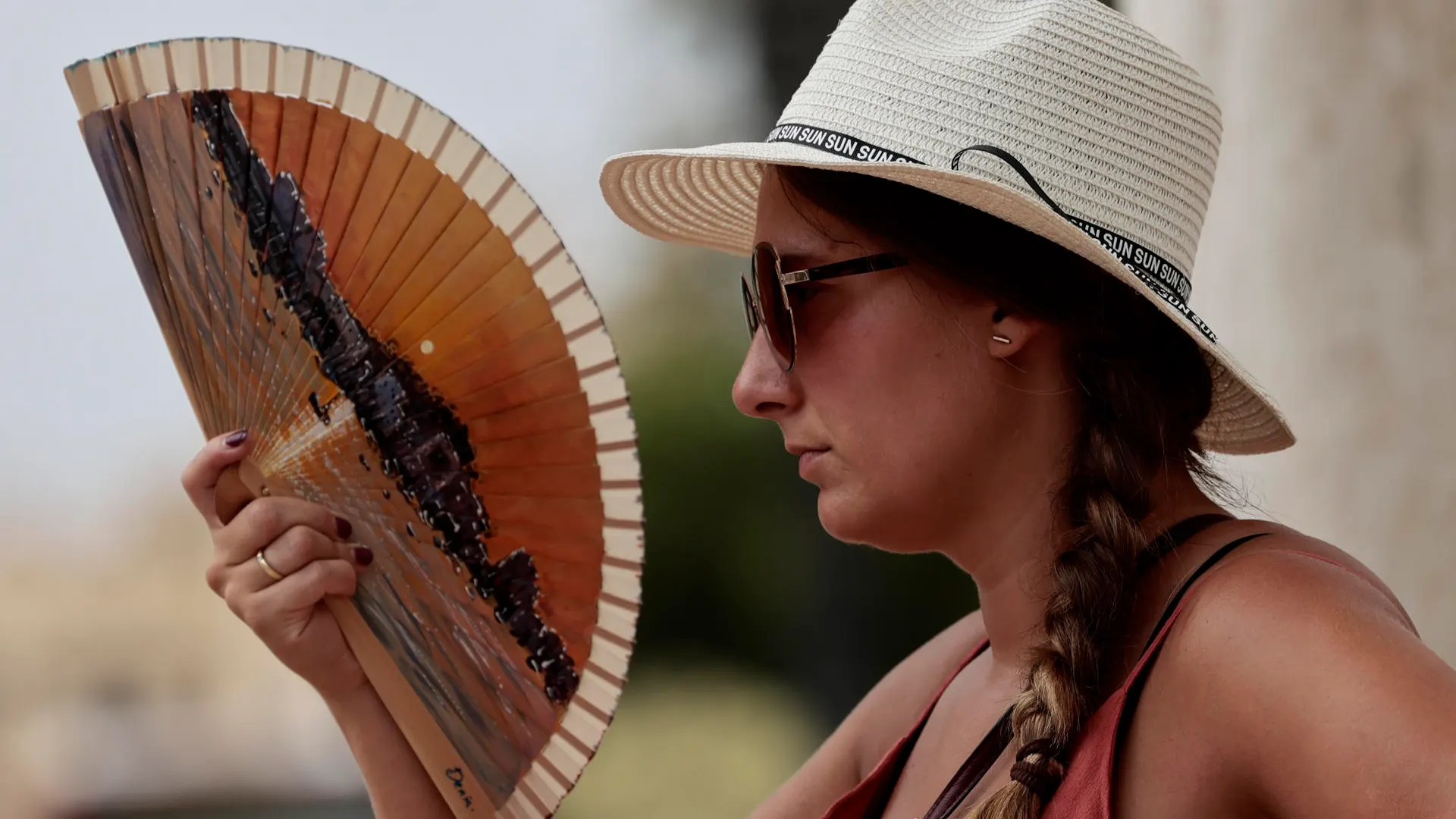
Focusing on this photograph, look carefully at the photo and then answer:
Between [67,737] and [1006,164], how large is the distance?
314 inches

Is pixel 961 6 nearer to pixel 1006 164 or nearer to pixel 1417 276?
pixel 1006 164

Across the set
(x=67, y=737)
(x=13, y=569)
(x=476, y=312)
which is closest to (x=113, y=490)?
(x=13, y=569)

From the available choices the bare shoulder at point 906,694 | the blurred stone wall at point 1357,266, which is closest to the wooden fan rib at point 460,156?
the bare shoulder at point 906,694

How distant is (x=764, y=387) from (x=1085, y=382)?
1.08 feet

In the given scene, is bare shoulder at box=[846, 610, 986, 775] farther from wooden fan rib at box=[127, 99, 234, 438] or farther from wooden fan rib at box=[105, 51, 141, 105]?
wooden fan rib at box=[105, 51, 141, 105]

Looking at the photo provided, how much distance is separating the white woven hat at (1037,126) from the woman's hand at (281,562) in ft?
1.97

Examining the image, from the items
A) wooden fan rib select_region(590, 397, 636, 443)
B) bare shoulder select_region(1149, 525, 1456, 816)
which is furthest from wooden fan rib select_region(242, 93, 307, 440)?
bare shoulder select_region(1149, 525, 1456, 816)

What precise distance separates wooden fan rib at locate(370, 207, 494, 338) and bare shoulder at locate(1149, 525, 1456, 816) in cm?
81

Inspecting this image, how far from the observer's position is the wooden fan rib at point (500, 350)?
1.52 m

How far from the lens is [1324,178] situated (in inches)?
79.4

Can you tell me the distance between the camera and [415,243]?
149cm

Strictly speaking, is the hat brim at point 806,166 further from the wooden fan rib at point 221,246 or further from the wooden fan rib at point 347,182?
the wooden fan rib at point 221,246

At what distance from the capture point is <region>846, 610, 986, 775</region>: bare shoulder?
176 centimetres

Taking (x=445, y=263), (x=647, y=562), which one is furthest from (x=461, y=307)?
(x=647, y=562)
